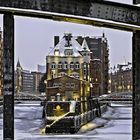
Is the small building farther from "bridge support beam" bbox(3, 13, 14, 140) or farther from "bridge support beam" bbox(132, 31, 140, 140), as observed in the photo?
"bridge support beam" bbox(3, 13, 14, 140)

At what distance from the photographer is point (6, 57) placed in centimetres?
458

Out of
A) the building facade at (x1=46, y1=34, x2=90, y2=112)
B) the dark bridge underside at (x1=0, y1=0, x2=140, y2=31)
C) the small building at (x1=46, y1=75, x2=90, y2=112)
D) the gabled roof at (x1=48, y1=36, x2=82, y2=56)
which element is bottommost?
→ the small building at (x1=46, y1=75, x2=90, y2=112)

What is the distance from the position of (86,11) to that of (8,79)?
118 cm

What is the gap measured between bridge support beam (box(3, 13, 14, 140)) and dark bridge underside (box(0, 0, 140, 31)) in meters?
0.21

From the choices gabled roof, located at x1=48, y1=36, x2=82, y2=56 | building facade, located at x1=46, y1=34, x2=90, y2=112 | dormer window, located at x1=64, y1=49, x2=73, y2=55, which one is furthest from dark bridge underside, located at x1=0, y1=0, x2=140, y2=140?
dormer window, located at x1=64, y1=49, x2=73, y2=55

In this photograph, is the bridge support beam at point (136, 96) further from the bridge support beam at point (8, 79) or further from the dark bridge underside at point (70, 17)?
the bridge support beam at point (8, 79)

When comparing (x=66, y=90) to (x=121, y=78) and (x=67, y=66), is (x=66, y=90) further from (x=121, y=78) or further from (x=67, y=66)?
(x=121, y=78)

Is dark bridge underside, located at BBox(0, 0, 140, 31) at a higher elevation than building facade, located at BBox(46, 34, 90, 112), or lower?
lower

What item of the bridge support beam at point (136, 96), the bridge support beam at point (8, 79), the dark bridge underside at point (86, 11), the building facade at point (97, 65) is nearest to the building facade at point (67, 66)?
the building facade at point (97, 65)

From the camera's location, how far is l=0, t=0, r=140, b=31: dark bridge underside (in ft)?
14.9

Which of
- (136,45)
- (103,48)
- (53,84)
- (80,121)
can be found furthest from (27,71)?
(136,45)

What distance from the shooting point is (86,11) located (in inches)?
187

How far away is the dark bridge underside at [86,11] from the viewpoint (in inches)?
178

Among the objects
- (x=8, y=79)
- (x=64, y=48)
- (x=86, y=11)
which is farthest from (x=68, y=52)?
(x=8, y=79)
